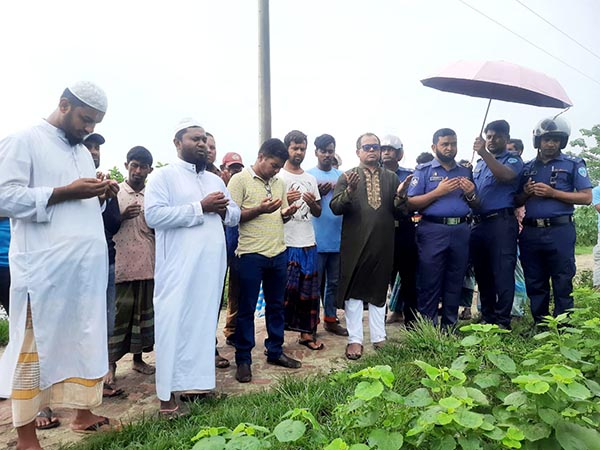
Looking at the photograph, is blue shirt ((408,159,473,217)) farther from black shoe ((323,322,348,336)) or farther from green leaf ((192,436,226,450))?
A: green leaf ((192,436,226,450))

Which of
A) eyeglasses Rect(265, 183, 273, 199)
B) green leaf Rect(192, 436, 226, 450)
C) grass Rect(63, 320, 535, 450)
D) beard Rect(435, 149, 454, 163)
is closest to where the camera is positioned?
green leaf Rect(192, 436, 226, 450)

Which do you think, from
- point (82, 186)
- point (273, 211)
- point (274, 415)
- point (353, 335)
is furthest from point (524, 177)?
point (82, 186)

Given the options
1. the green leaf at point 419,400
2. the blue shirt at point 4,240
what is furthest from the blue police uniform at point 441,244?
the blue shirt at point 4,240

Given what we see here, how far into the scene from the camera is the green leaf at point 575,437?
5.45 ft

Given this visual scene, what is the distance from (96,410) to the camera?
3.06 meters

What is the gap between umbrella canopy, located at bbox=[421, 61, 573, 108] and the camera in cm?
377

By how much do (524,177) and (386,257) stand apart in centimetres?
165

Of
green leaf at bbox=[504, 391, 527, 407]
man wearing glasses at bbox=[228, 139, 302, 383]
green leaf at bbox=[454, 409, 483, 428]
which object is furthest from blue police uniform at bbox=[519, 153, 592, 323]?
green leaf at bbox=[454, 409, 483, 428]

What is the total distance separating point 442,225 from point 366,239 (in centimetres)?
76

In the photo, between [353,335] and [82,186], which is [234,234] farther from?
[82,186]

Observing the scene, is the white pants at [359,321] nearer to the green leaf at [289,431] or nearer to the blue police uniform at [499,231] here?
the blue police uniform at [499,231]

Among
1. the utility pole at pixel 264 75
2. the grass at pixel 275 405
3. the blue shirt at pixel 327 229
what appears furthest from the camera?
the utility pole at pixel 264 75

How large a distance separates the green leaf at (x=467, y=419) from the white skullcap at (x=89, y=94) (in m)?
2.50

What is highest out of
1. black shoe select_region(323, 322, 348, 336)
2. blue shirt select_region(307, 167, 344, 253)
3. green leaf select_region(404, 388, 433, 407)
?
blue shirt select_region(307, 167, 344, 253)
